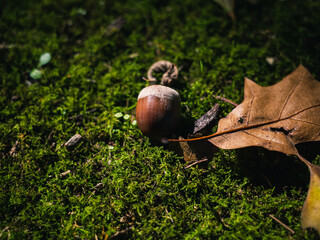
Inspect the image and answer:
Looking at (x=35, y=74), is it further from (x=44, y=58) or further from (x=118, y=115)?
(x=118, y=115)

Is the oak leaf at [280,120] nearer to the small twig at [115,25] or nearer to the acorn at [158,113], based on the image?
the acorn at [158,113]

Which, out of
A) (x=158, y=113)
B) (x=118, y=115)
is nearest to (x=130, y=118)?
(x=118, y=115)

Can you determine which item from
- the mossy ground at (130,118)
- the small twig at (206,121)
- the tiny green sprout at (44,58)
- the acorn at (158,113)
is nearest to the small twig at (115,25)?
the mossy ground at (130,118)

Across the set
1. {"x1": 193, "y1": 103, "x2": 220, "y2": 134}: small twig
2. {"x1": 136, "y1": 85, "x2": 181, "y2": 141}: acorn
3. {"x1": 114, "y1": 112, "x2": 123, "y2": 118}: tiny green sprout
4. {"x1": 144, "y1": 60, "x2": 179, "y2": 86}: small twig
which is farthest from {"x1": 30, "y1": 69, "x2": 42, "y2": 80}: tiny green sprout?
{"x1": 193, "y1": 103, "x2": 220, "y2": 134}: small twig

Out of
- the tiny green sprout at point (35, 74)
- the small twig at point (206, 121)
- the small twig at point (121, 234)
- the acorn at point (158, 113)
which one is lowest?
the small twig at point (121, 234)

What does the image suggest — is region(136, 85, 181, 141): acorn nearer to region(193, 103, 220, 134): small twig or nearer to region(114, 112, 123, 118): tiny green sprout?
region(193, 103, 220, 134): small twig

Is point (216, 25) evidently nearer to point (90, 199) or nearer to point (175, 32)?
point (175, 32)
